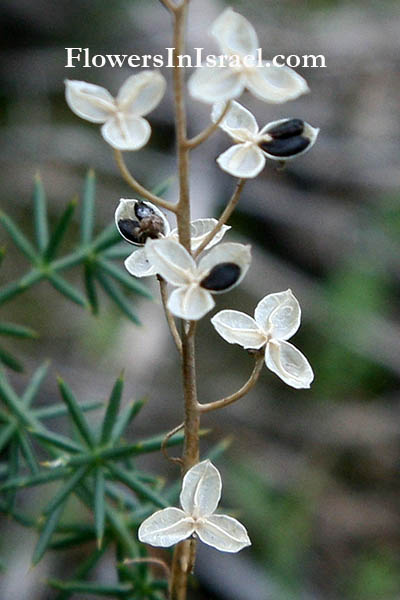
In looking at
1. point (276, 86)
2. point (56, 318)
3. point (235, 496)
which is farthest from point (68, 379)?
point (276, 86)

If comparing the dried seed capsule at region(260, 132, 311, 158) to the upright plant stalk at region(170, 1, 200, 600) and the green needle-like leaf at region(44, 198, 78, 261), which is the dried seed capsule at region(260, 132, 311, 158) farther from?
the green needle-like leaf at region(44, 198, 78, 261)

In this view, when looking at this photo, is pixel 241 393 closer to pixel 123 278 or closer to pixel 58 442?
pixel 58 442

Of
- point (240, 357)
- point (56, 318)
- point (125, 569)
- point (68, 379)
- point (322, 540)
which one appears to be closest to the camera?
point (125, 569)

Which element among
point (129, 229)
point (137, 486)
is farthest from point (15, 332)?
point (129, 229)

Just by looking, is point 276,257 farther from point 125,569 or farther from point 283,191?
point 125,569

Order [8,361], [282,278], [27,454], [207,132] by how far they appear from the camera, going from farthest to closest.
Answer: [282,278], [8,361], [27,454], [207,132]

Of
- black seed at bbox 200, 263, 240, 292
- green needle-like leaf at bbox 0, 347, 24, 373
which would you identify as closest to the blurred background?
green needle-like leaf at bbox 0, 347, 24, 373

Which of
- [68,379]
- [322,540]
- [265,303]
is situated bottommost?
[265,303]
